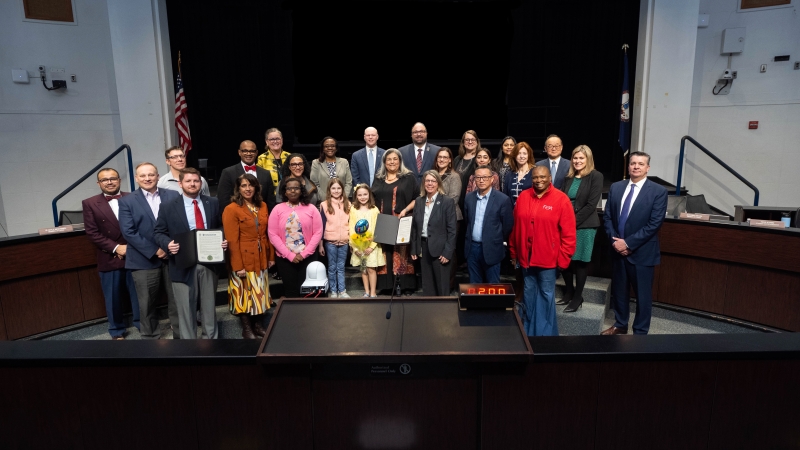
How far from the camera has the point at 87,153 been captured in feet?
27.9

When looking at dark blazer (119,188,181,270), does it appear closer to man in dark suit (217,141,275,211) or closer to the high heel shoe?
man in dark suit (217,141,275,211)

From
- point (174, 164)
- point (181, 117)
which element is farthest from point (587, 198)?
point (181, 117)

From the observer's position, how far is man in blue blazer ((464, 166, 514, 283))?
458 centimetres

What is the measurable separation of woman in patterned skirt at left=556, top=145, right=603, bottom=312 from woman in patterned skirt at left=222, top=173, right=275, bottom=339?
2975 mm

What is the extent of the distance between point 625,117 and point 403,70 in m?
4.30

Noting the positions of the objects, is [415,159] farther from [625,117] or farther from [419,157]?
[625,117]

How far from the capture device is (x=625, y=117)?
322 inches

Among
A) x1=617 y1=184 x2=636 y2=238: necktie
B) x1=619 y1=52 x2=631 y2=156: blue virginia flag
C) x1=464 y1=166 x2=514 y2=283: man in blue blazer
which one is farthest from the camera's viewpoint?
x1=619 y1=52 x2=631 y2=156: blue virginia flag

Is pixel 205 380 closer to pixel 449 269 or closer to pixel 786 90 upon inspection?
pixel 449 269

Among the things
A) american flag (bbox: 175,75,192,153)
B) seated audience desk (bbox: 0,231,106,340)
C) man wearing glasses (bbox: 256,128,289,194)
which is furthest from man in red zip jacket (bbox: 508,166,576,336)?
american flag (bbox: 175,75,192,153)

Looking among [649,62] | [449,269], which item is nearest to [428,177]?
[449,269]

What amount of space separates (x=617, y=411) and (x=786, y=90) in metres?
8.52

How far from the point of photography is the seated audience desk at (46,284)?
4.77 m

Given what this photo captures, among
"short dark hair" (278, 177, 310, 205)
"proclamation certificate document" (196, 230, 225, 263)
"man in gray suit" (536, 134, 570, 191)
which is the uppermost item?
"man in gray suit" (536, 134, 570, 191)
